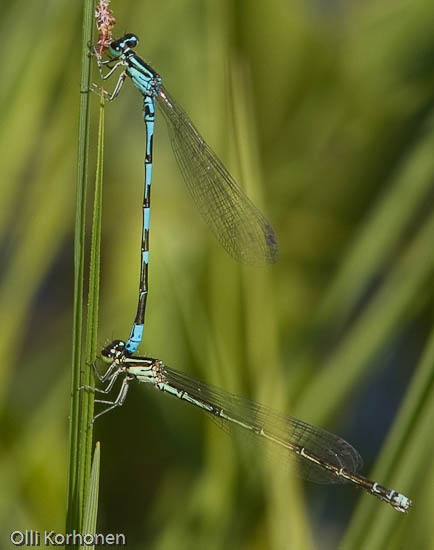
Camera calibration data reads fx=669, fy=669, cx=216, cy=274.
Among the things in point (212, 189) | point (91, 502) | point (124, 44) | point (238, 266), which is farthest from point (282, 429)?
point (124, 44)

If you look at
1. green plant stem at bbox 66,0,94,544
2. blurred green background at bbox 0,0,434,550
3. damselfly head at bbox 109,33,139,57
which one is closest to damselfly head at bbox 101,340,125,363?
blurred green background at bbox 0,0,434,550

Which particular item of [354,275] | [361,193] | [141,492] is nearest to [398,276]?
[354,275]

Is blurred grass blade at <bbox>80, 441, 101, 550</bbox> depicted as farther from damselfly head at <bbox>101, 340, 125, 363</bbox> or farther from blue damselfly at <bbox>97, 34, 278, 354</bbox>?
blue damselfly at <bbox>97, 34, 278, 354</bbox>

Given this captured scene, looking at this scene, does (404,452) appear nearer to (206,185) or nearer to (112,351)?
(112,351)

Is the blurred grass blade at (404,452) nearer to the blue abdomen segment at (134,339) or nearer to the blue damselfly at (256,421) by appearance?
the blue damselfly at (256,421)

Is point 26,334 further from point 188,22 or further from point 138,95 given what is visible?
point 188,22

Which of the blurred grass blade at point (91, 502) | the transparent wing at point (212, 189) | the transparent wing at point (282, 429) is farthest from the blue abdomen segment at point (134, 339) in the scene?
the blurred grass blade at point (91, 502)
